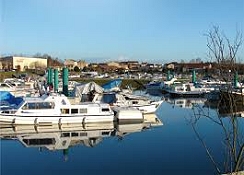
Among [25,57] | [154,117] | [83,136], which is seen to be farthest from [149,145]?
[25,57]

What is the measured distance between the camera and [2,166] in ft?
45.8

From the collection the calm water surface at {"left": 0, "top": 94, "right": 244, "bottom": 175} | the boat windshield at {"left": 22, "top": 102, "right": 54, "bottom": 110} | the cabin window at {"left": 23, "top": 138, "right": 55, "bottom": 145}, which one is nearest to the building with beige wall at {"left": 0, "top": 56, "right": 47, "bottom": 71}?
the boat windshield at {"left": 22, "top": 102, "right": 54, "bottom": 110}

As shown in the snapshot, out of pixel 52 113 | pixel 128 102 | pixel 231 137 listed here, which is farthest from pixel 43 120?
pixel 231 137

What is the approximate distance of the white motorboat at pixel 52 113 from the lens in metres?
20.0

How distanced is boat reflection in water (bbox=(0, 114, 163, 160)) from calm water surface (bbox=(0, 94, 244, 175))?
278 mm

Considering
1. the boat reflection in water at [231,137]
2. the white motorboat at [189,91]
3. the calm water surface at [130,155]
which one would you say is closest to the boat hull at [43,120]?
the calm water surface at [130,155]

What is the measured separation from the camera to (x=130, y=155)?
49.5 ft

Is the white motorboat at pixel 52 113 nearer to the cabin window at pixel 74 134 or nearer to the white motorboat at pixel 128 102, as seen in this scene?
the cabin window at pixel 74 134

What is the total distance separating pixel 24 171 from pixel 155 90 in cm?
3933

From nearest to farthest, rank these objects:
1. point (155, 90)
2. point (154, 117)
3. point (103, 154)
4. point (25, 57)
A: point (103, 154) → point (154, 117) → point (155, 90) → point (25, 57)

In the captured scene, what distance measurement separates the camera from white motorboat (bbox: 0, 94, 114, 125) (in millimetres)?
19984

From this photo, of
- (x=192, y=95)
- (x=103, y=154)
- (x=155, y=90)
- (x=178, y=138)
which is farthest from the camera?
(x=155, y=90)

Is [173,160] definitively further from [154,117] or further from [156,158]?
[154,117]

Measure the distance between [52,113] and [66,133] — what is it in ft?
4.67
